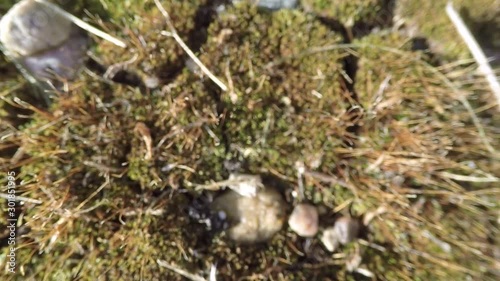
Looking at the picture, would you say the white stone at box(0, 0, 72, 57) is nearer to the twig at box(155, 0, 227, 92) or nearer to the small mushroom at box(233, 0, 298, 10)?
the twig at box(155, 0, 227, 92)

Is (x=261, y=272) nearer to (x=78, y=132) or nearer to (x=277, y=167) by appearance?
(x=277, y=167)

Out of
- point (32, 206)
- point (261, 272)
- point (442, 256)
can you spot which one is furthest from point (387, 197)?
point (32, 206)

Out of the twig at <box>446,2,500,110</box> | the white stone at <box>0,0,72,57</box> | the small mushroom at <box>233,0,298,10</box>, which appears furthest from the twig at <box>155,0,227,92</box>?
the twig at <box>446,2,500,110</box>

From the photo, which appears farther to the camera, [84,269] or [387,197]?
[387,197]

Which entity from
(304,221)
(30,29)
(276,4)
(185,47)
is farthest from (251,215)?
(30,29)

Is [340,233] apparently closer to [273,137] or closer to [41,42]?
[273,137]

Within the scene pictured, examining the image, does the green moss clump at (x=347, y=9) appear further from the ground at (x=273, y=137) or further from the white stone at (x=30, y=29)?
the white stone at (x=30, y=29)
